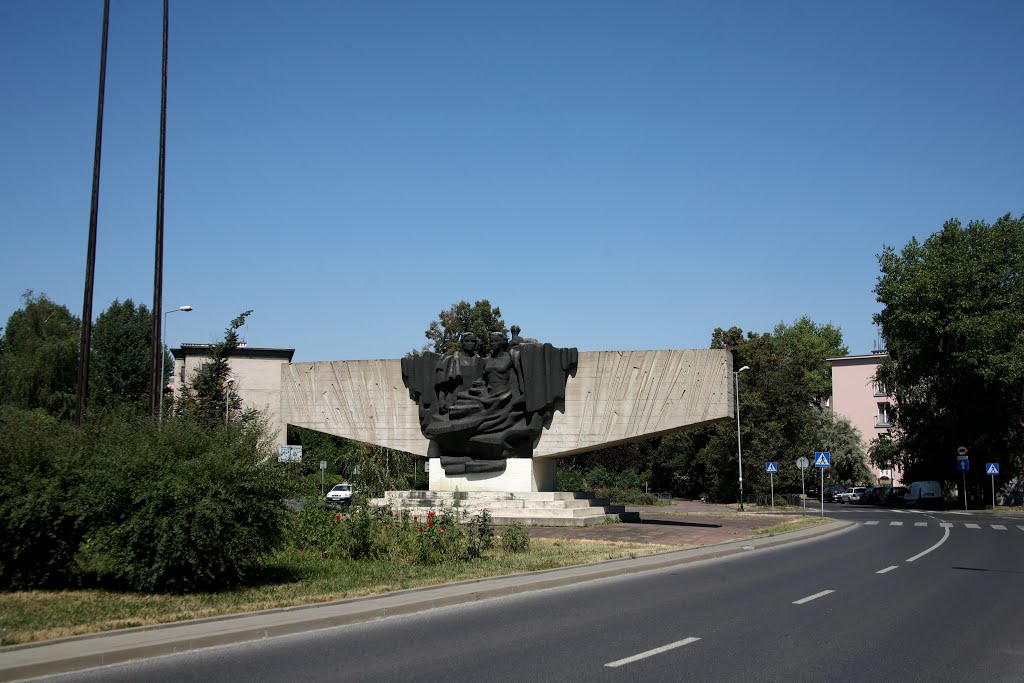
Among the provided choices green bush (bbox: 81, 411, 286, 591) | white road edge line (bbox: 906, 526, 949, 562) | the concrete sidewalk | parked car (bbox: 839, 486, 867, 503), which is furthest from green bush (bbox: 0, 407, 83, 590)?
parked car (bbox: 839, 486, 867, 503)

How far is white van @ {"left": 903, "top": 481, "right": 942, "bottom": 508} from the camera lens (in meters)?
56.8

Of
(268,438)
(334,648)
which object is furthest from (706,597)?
(268,438)

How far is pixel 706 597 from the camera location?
14273 mm

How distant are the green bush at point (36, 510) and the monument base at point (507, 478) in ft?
56.9

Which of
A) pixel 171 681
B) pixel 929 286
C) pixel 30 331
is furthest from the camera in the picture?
pixel 30 331

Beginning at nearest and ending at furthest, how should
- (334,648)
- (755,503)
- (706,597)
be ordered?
1. (334,648)
2. (706,597)
3. (755,503)

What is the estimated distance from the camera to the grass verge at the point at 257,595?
35.4 ft

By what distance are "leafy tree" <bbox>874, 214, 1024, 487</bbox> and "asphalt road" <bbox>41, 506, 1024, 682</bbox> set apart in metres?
34.1

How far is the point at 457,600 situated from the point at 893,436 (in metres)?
61.9

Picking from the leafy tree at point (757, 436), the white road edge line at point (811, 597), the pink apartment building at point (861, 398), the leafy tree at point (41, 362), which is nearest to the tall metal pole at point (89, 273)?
the white road edge line at point (811, 597)

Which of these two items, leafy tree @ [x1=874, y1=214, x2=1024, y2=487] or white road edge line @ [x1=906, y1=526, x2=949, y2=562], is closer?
white road edge line @ [x1=906, y1=526, x2=949, y2=562]

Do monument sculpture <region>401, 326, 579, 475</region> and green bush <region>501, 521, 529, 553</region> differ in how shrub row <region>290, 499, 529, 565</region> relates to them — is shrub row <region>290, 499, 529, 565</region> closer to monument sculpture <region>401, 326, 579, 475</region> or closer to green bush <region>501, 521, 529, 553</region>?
green bush <region>501, 521, 529, 553</region>

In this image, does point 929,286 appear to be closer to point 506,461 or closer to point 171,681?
point 506,461

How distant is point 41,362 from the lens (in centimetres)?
5897
